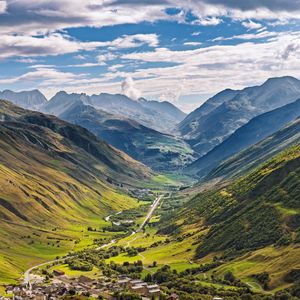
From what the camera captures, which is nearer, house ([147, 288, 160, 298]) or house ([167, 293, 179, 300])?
house ([167, 293, 179, 300])

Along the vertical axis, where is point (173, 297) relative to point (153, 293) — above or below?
above

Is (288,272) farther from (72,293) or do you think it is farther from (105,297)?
(72,293)

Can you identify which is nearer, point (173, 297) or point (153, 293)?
point (173, 297)

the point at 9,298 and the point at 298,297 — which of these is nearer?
the point at 298,297

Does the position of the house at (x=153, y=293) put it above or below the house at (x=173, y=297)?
below

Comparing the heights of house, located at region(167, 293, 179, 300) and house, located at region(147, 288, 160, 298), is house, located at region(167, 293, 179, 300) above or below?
above

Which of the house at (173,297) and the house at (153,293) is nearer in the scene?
the house at (173,297)

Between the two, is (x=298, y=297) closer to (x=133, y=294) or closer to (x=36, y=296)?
(x=133, y=294)

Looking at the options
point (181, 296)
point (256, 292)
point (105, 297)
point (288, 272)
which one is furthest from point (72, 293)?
point (288, 272)

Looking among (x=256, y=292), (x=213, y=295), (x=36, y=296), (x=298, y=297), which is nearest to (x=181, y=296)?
(x=213, y=295)

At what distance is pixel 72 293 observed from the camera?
198 metres

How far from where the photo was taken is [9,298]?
19525cm

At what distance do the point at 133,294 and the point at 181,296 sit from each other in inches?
712

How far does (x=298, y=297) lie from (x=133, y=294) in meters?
59.8
